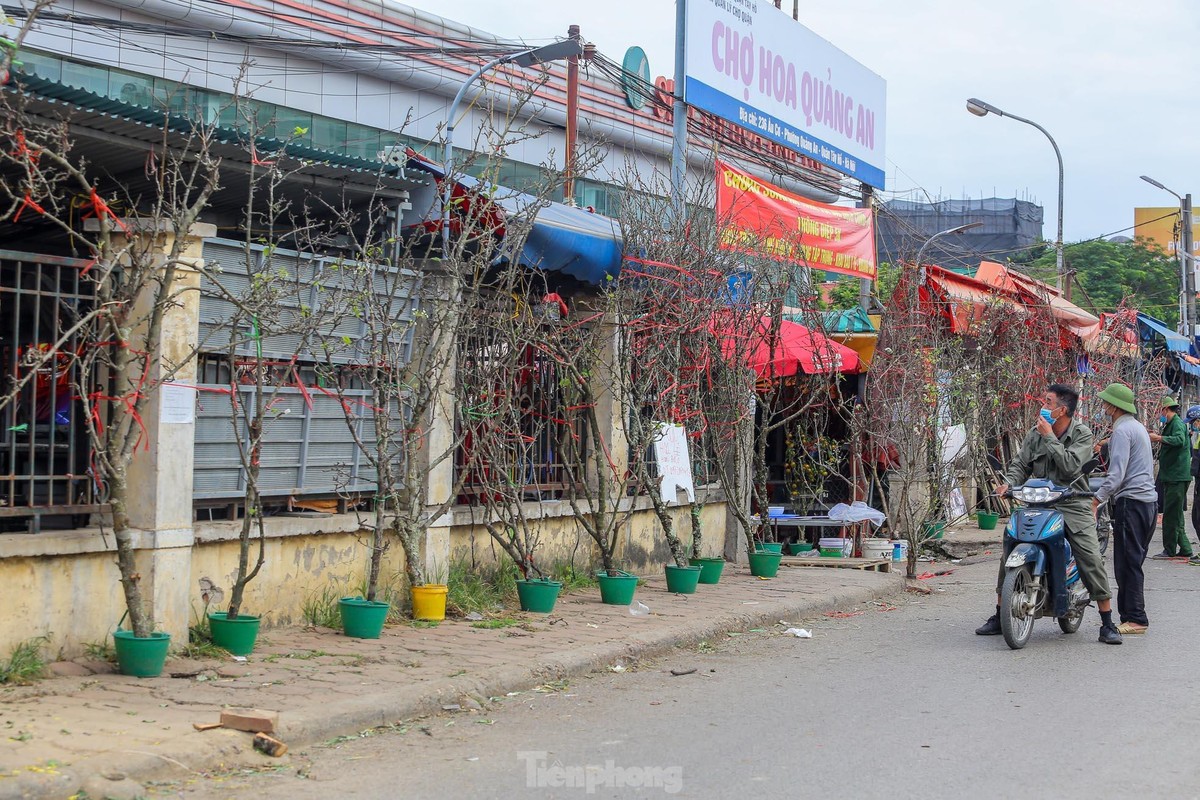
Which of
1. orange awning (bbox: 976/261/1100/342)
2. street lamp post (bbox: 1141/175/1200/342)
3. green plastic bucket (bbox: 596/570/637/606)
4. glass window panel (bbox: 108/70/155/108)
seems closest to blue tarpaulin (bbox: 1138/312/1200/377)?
street lamp post (bbox: 1141/175/1200/342)

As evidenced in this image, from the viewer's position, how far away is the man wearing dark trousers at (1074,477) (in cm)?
859

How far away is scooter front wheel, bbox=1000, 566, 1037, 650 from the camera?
27.0 ft

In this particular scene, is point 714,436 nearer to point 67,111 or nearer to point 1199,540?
point 67,111

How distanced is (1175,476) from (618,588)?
843cm

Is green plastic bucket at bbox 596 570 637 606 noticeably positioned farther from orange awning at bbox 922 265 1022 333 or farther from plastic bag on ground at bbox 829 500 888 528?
orange awning at bbox 922 265 1022 333

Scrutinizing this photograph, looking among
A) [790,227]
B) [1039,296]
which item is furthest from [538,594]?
[1039,296]

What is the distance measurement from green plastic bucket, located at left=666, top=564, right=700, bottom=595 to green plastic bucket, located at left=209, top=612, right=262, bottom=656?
14.3 feet

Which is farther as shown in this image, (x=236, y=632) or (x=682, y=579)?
(x=682, y=579)

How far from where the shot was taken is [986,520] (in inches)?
706

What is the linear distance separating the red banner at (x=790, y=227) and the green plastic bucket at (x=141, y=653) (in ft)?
22.1

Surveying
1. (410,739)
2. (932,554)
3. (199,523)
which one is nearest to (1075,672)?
(410,739)

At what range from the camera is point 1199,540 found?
1697 cm

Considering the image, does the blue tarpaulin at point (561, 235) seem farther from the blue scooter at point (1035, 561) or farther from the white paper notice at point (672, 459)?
the blue scooter at point (1035, 561)

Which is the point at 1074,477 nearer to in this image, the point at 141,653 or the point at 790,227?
the point at 141,653
